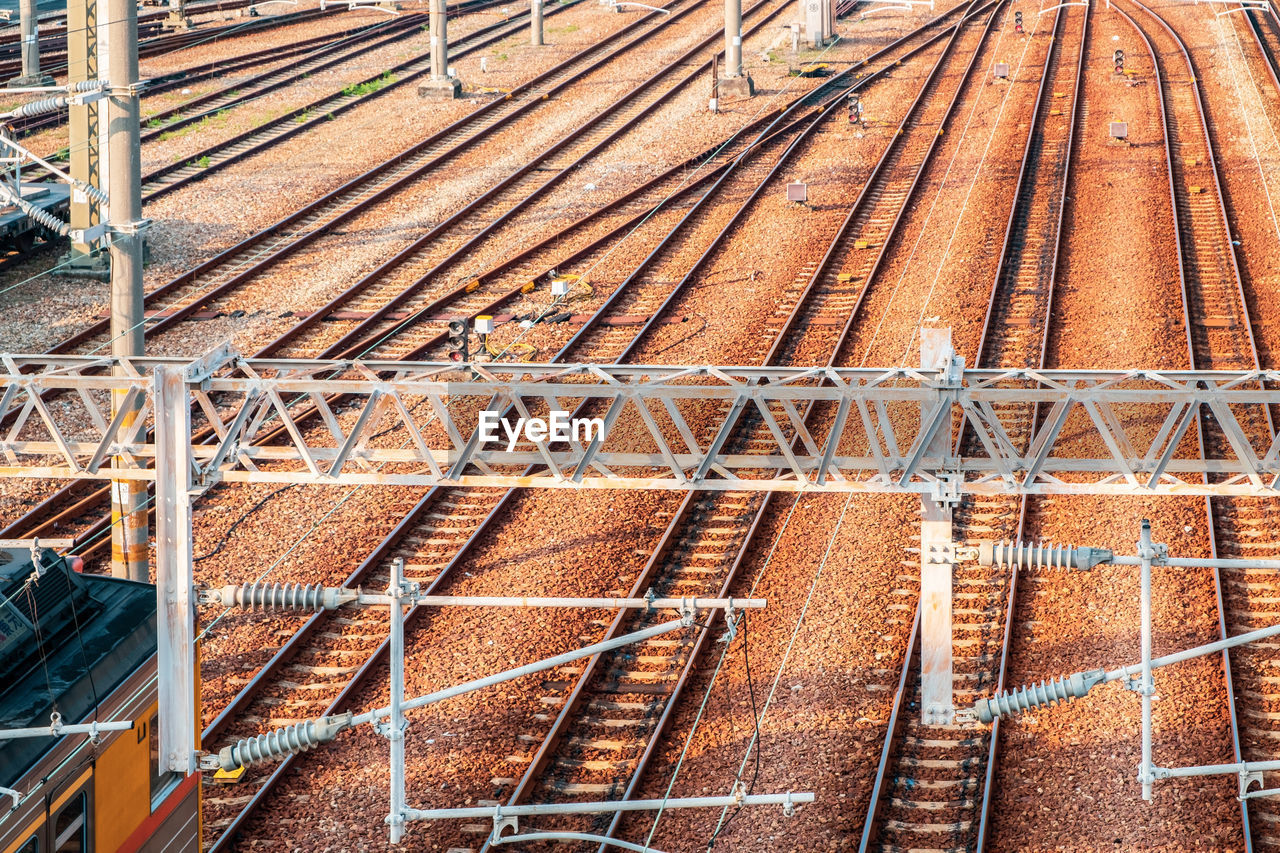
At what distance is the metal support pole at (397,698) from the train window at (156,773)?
2284 millimetres

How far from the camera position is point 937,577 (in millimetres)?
12539

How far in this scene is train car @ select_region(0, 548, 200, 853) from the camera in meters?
9.73

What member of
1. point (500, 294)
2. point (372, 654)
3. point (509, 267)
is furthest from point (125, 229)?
point (509, 267)

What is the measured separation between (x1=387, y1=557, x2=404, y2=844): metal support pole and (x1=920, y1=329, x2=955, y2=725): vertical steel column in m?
4.41

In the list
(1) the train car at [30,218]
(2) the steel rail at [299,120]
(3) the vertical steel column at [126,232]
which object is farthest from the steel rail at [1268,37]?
(3) the vertical steel column at [126,232]

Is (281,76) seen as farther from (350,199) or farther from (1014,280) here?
(1014,280)

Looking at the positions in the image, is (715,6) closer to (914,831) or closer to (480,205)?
(480,205)

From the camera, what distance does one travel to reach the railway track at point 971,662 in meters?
13.1

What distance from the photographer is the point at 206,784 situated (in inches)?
540

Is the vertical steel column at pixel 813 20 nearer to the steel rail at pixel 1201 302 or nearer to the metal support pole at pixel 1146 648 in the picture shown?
the steel rail at pixel 1201 302

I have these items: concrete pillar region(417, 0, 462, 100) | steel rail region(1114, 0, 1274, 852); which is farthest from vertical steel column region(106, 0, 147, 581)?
concrete pillar region(417, 0, 462, 100)

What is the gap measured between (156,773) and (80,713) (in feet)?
3.64

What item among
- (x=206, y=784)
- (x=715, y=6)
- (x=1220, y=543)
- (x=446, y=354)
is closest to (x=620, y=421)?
(x=446, y=354)

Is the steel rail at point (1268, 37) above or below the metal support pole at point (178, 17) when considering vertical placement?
below
